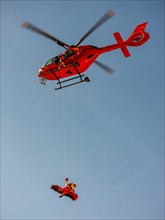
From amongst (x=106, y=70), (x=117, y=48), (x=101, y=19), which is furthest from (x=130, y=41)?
(x=101, y=19)

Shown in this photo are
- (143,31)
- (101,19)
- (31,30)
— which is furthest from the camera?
(143,31)

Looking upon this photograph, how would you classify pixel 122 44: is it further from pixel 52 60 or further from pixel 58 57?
pixel 52 60

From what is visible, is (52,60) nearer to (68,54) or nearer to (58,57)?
(58,57)

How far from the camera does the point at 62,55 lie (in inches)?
958

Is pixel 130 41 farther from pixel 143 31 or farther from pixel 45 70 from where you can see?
pixel 45 70

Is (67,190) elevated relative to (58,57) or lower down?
lower down

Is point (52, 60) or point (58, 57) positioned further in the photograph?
point (52, 60)

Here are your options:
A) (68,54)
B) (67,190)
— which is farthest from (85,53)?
(67,190)

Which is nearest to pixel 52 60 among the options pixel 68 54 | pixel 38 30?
pixel 68 54

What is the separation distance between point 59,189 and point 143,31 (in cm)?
1347

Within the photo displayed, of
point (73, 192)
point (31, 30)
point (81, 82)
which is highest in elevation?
point (31, 30)

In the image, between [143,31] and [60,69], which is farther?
[60,69]

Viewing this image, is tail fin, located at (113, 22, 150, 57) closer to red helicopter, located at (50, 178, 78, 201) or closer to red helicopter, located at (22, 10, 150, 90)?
red helicopter, located at (22, 10, 150, 90)

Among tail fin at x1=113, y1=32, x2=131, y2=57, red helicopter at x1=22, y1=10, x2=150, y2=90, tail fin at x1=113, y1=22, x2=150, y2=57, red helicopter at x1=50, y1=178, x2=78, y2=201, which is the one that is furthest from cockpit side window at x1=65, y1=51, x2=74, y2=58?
red helicopter at x1=50, y1=178, x2=78, y2=201
